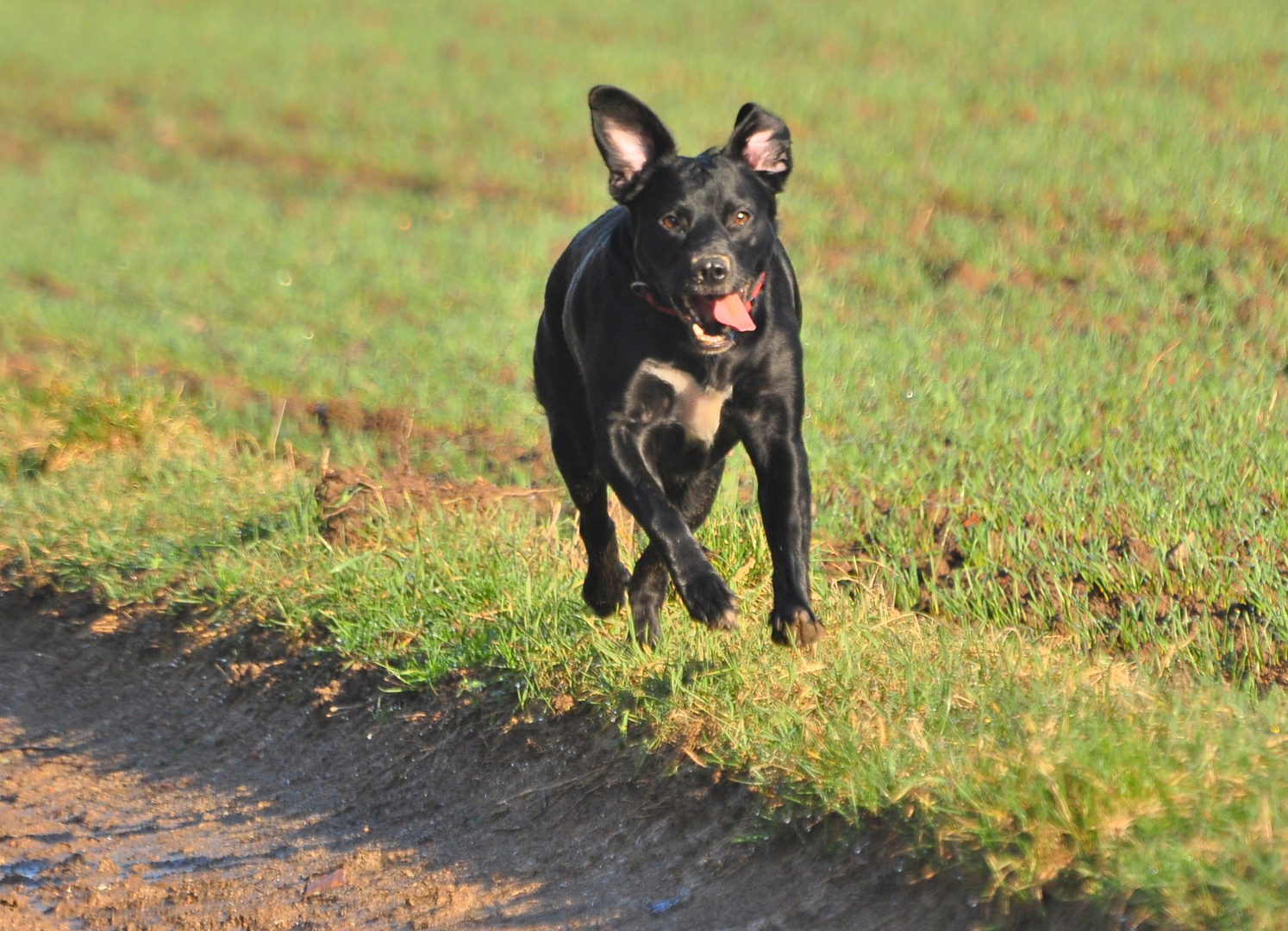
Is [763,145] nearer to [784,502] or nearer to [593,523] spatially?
[784,502]

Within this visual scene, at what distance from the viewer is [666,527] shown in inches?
162

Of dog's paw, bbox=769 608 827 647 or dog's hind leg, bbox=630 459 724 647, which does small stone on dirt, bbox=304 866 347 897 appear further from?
dog's paw, bbox=769 608 827 647

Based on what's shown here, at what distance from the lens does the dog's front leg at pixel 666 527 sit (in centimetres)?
393

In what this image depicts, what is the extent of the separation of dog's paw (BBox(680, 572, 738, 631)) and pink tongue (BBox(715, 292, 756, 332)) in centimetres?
66

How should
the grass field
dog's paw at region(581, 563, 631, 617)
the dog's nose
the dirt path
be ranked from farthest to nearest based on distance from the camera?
dog's paw at region(581, 563, 631, 617), the dog's nose, the dirt path, the grass field

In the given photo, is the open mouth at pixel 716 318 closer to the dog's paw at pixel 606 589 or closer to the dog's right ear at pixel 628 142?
the dog's right ear at pixel 628 142

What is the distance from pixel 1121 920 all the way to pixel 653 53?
14.9m

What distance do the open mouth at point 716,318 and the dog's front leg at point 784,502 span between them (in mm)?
292

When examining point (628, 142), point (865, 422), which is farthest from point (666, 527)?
point (865, 422)

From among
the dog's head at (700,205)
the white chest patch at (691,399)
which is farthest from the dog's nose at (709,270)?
the white chest patch at (691,399)

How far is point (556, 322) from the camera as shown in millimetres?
4996

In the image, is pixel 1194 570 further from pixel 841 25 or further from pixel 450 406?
pixel 841 25

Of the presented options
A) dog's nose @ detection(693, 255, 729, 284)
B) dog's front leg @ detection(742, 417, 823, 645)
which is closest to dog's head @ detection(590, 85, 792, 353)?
dog's nose @ detection(693, 255, 729, 284)

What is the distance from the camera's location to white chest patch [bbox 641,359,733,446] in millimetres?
4324
